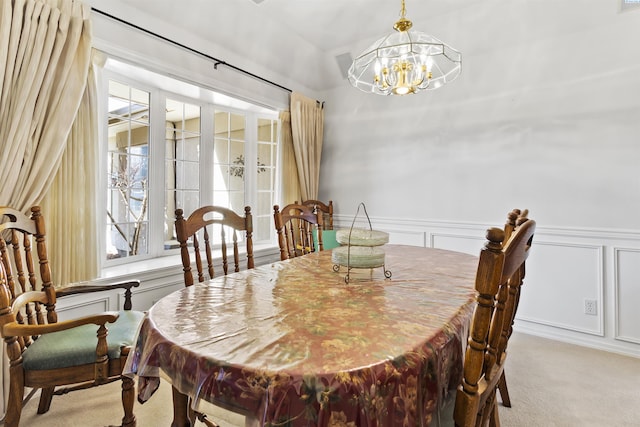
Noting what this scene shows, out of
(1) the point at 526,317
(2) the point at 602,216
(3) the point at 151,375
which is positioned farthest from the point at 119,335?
(2) the point at 602,216

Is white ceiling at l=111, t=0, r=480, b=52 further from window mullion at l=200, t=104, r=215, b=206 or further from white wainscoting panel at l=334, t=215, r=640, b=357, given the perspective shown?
white wainscoting panel at l=334, t=215, r=640, b=357

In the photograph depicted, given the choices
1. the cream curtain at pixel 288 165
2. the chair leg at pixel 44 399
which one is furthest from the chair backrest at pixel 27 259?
the cream curtain at pixel 288 165

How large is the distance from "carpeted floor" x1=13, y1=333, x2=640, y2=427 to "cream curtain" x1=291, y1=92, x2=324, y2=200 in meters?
2.38

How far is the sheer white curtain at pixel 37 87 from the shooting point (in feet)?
5.45

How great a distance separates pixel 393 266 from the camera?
1756mm

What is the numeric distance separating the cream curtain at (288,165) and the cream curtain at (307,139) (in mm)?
55

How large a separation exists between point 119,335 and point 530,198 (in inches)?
122

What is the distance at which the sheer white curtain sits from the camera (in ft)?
5.45

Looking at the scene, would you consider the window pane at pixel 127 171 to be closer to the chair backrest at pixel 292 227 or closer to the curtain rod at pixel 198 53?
the curtain rod at pixel 198 53

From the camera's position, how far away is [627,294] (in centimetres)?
246

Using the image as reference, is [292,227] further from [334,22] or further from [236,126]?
[334,22]

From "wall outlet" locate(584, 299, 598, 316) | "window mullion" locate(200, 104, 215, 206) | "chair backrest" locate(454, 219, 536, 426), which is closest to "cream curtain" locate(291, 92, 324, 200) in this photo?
"window mullion" locate(200, 104, 215, 206)

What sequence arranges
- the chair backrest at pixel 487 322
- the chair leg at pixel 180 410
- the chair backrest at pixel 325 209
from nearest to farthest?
the chair backrest at pixel 487 322
the chair leg at pixel 180 410
the chair backrest at pixel 325 209

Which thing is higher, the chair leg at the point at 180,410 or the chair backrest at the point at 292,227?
the chair backrest at the point at 292,227
